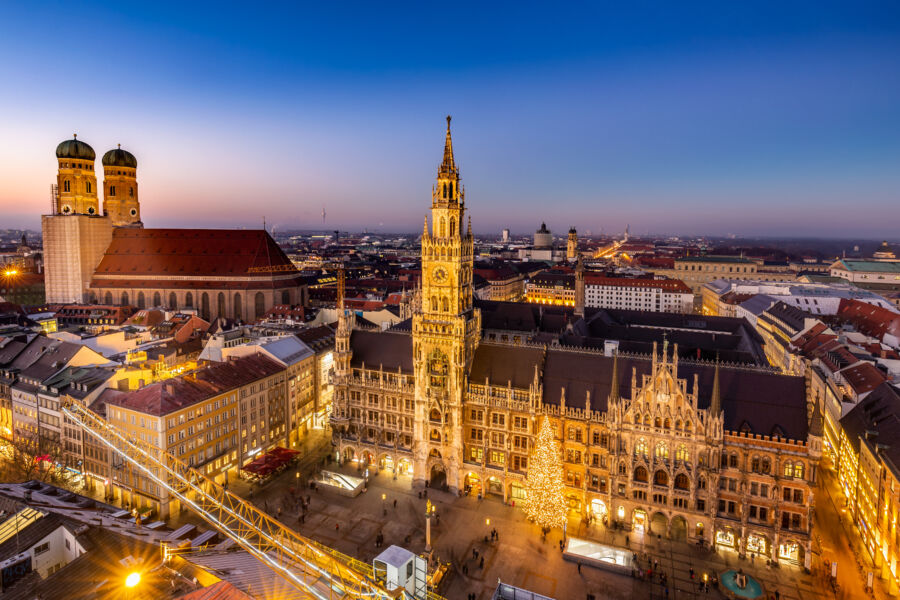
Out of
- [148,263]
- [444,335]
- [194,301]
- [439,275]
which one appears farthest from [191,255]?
[444,335]

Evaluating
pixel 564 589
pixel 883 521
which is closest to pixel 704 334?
pixel 883 521


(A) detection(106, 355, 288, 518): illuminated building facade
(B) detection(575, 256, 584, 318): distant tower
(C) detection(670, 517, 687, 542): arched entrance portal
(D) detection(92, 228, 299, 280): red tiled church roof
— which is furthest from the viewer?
(D) detection(92, 228, 299, 280): red tiled church roof

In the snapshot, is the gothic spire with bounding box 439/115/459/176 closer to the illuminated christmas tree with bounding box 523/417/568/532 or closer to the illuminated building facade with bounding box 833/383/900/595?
the illuminated christmas tree with bounding box 523/417/568/532

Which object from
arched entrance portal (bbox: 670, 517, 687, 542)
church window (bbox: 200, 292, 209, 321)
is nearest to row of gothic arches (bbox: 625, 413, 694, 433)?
arched entrance portal (bbox: 670, 517, 687, 542)

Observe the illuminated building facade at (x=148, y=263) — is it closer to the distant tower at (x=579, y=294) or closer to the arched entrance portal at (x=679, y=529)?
the distant tower at (x=579, y=294)

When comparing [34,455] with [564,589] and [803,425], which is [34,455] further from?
[803,425]

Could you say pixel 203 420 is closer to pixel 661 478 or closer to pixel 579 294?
pixel 661 478
